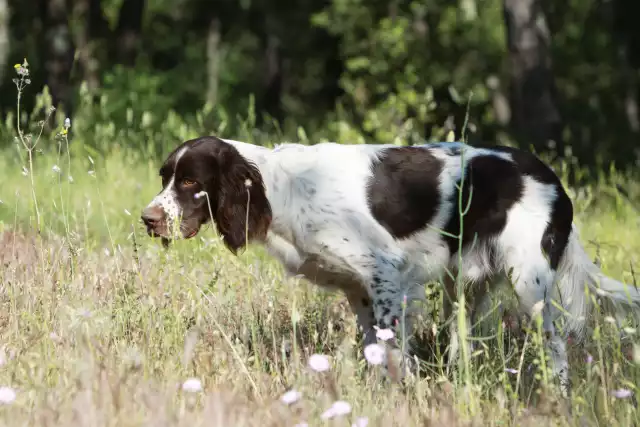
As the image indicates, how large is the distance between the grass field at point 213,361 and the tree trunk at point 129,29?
1526cm

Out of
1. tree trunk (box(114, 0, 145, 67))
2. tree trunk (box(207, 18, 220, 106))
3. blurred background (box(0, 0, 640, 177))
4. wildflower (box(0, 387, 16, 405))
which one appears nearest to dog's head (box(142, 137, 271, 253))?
blurred background (box(0, 0, 640, 177))

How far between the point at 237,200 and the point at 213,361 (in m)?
0.90

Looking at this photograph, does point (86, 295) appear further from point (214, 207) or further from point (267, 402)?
point (267, 402)

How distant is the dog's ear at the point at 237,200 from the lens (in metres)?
4.19

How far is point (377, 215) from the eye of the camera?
4195mm

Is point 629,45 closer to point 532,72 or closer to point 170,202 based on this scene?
point 532,72

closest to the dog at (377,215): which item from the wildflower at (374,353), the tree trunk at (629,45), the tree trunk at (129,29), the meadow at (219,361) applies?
the meadow at (219,361)

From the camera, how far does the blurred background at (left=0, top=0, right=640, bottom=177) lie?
1020cm

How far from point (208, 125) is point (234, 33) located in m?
29.7

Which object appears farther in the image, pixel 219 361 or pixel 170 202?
pixel 170 202

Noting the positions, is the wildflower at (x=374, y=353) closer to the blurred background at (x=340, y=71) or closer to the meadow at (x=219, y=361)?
the meadow at (x=219, y=361)

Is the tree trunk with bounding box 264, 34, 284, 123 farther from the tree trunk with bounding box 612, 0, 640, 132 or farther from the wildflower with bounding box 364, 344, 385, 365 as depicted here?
the wildflower with bounding box 364, 344, 385, 365

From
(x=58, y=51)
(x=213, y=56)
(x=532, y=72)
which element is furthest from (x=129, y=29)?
(x=213, y=56)

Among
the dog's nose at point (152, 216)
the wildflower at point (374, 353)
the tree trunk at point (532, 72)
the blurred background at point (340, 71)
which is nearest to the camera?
the wildflower at point (374, 353)
